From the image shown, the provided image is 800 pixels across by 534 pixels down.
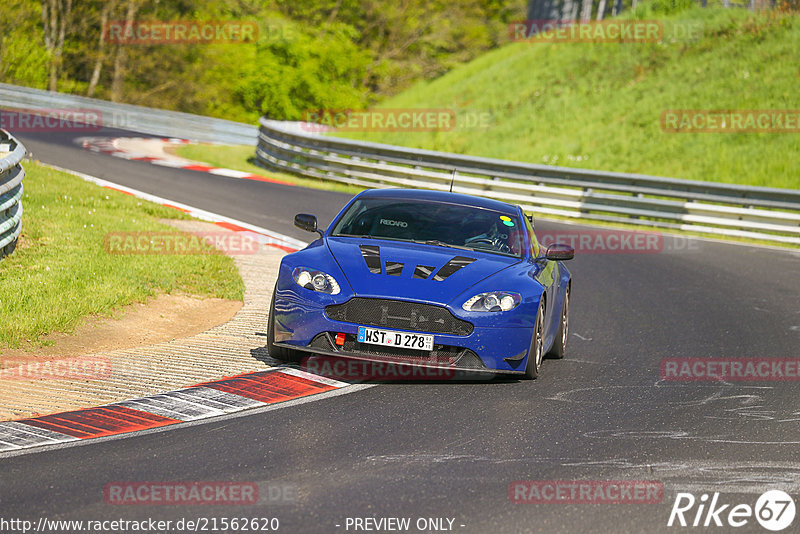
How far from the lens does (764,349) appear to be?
386 inches

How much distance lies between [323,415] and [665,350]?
4.17 meters

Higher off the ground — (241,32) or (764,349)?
(241,32)

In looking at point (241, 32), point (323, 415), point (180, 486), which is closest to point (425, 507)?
point (180, 486)

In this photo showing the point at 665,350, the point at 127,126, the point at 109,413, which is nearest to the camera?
the point at 109,413

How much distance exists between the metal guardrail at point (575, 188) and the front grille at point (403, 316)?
1448cm

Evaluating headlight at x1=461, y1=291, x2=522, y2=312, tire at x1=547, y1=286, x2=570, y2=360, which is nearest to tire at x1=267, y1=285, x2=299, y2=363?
headlight at x1=461, y1=291, x2=522, y2=312

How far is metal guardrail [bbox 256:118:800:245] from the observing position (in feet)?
68.2

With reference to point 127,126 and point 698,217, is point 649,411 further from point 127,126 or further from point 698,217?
point 127,126

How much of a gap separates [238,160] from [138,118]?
9409mm

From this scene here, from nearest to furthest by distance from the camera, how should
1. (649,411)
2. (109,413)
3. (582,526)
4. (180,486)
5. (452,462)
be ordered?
(582,526), (180,486), (452,462), (109,413), (649,411)

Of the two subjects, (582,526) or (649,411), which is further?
(649,411)

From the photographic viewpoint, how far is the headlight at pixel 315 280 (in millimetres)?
7641

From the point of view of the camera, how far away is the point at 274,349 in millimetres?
8000

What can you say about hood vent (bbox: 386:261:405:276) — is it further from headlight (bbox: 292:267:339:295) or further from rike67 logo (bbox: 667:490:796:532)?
rike67 logo (bbox: 667:490:796:532)
